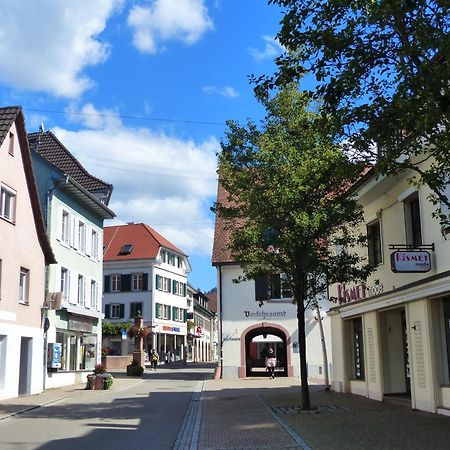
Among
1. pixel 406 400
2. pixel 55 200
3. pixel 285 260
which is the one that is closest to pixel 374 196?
pixel 285 260

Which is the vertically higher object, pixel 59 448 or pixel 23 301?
pixel 23 301

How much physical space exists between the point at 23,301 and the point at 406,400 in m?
13.8

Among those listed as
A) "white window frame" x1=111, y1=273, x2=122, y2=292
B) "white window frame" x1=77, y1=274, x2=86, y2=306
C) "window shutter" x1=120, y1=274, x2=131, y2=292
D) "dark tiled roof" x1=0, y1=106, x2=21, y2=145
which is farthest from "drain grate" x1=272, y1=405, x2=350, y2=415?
"white window frame" x1=111, y1=273, x2=122, y2=292

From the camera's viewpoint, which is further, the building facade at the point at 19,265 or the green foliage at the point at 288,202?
the building facade at the point at 19,265

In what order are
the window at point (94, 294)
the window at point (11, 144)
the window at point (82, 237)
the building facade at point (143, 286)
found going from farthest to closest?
1. the building facade at point (143, 286)
2. the window at point (94, 294)
3. the window at point (82, 237)
4. the window at point (11, 144)

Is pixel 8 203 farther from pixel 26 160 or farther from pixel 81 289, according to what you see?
pixel 81 289

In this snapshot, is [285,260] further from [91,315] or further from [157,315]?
[157,315]

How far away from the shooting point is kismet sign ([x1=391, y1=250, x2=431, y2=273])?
1447cm

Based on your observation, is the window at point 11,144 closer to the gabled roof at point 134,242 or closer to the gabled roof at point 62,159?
Result: the gabled roof at point 62,159

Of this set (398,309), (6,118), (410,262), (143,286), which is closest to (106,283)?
(143,286)

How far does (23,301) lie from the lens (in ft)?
75.0

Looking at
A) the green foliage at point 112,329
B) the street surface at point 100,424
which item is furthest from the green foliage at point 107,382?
the green foliage at point 112,329

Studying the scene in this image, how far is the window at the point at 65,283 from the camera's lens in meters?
29.1

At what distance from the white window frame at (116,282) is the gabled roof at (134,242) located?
180 cm
